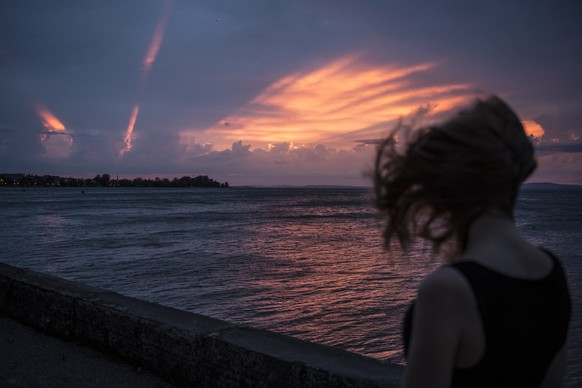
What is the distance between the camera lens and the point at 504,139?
106 cm

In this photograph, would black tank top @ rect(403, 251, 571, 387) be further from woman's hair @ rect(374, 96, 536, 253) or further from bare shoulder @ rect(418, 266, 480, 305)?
woman's hair @ rect(374, 96, 536, 253)

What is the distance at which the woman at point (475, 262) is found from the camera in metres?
0.94

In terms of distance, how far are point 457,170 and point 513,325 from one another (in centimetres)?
35

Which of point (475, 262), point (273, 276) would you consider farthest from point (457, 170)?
point (273, 276)

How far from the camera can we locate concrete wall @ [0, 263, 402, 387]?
2.76 meters

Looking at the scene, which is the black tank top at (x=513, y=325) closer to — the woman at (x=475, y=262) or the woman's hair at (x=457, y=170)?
the woman at (x=475, y=262)

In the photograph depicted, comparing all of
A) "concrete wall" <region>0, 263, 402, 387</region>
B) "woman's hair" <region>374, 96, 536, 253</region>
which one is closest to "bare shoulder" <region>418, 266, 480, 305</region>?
"woman's hair" <region>374, 96, 536, 253</region>

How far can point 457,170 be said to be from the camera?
1.02 m

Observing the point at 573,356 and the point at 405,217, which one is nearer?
the point at 405,217

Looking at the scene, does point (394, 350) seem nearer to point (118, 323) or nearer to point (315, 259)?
point (118, 323)

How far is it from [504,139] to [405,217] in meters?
0.28

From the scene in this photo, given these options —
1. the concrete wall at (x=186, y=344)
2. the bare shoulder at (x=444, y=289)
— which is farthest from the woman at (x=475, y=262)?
the concrete wall at (x=186, y=344)

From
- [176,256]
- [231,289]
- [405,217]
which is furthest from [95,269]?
[405,217]

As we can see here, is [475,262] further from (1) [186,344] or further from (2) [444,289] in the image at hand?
(1) [186,344]
